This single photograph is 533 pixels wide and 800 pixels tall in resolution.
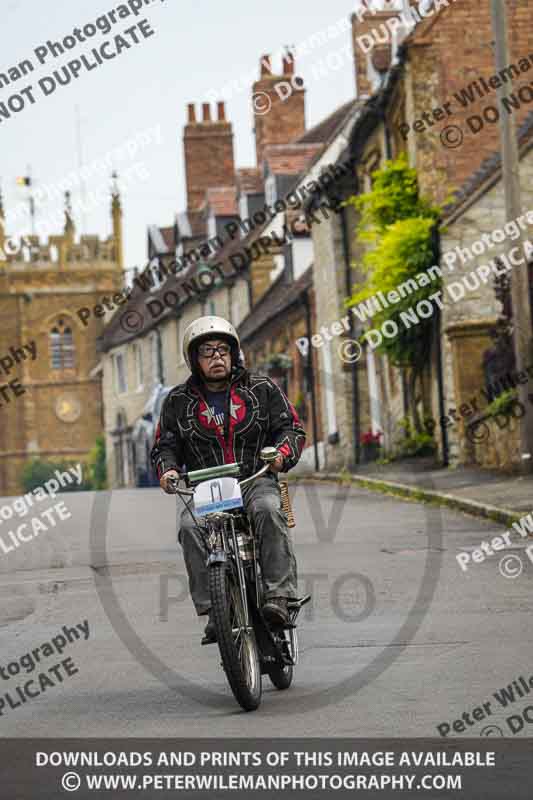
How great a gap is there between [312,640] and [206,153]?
54.2 m

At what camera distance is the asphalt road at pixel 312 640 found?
23.7 ft

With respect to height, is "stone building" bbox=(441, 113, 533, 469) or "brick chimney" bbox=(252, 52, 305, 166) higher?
"brick chimney" bbox=(252, 52, 305, 166)

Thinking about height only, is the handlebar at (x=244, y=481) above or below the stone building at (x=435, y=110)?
below

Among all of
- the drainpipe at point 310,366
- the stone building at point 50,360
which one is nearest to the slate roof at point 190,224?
the drainpipe at point 310,366

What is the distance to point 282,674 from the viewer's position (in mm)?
8055

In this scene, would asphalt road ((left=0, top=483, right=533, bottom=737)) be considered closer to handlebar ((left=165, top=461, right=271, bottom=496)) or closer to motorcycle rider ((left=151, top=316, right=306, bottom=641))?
motorcycle rider ((left=151, top=316, right=306, bottom=641))

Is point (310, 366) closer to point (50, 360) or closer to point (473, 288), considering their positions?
point (473, 288)

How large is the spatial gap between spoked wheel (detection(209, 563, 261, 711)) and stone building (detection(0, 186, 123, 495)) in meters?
99.2

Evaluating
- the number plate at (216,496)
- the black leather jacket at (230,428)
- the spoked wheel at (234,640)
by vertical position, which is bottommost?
the spoked wheel at (234,640)

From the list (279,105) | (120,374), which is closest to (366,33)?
(279,105)

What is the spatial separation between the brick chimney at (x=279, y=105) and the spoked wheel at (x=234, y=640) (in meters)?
46.0

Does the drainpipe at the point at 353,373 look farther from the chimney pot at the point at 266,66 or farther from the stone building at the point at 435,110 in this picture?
the chimney pot at the point at 266,66

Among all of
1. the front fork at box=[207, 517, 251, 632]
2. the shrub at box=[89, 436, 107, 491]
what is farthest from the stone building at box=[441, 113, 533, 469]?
the shrub at box=[89, 436, 107, 491]
